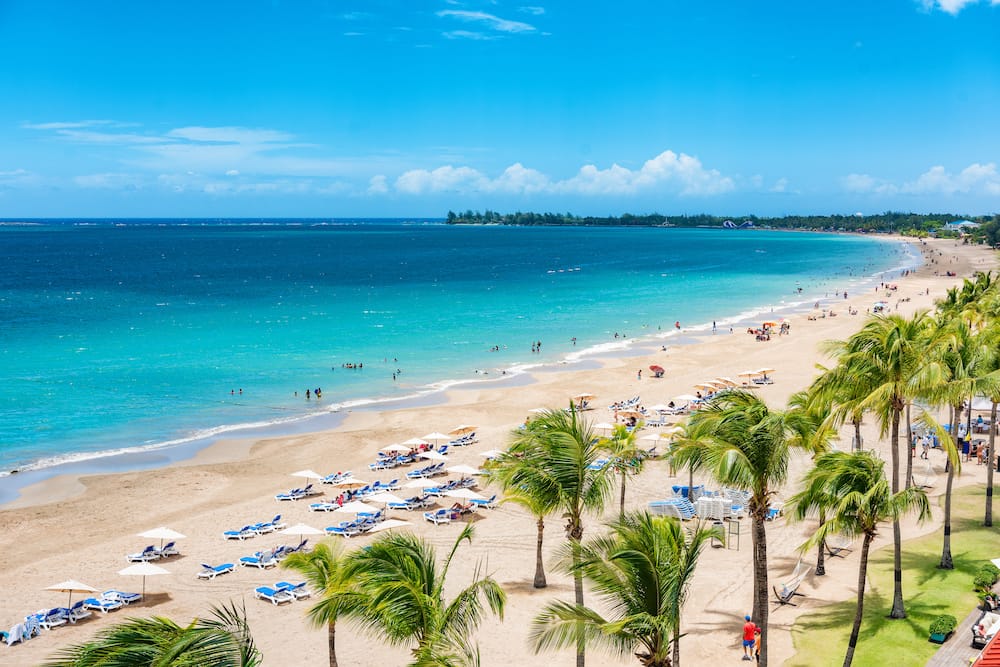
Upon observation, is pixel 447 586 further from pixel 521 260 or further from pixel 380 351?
pixel 521 260

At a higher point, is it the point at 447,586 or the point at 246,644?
the point at 246,644

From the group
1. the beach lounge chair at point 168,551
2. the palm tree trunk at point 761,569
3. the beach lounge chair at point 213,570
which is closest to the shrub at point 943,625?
the palm tree trunk at point 761,569

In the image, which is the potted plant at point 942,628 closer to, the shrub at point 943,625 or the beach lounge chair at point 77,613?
the shrub at point 943,625

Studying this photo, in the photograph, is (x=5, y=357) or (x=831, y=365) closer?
(x=831, y=365)

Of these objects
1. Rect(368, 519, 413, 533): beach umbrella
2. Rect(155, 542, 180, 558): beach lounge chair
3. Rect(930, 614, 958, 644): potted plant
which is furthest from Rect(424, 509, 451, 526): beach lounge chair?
Rect(930, 614, 958, 644): potted plant

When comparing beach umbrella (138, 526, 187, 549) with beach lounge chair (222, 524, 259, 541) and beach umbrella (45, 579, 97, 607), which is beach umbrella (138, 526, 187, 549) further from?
beach umbrella (45, 579, 97, 607)

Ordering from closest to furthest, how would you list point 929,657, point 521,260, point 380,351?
point 929,657
point 380,351
point 521,260

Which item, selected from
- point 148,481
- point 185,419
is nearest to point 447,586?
point 148,481
